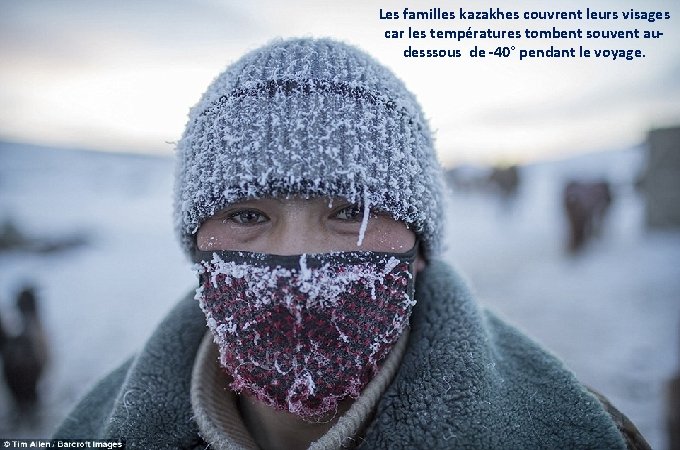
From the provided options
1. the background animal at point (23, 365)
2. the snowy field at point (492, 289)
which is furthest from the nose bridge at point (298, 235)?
the background animal at point (23, 365)

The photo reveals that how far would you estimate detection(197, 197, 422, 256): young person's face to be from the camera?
3.83 ft

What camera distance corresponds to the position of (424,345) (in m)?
1.26

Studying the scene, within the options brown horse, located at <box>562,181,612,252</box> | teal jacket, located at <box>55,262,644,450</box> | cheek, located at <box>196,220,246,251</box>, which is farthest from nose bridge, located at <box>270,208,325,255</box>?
brown horse, located at <box>562,181,612,252</box>

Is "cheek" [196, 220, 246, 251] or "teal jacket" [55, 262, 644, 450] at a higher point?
"cheek" [196, 220, 246, 251]

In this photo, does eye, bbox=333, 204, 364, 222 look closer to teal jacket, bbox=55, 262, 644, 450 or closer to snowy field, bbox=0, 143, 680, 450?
teal jacket, bbox=55, 262, 644, 450

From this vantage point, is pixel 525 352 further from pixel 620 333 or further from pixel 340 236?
pixel 620 333

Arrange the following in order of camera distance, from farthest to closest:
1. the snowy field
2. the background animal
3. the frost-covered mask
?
the snowy field → the background animal → the frost-covered mask

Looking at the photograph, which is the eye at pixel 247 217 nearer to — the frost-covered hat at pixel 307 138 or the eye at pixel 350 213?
the frost-covered hat at pixel 307 138

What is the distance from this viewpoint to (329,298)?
43.9 inches

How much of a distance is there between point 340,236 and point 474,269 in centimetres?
647

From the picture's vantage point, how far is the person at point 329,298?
3.69 feet

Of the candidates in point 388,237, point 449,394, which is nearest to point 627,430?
point 449,394

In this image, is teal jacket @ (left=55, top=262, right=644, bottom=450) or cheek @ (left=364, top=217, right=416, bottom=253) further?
cheek @ (left=364, top=217, right=416, bottom=253)

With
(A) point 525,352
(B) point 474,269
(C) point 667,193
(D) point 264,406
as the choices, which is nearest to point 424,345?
(A) point 525,352
